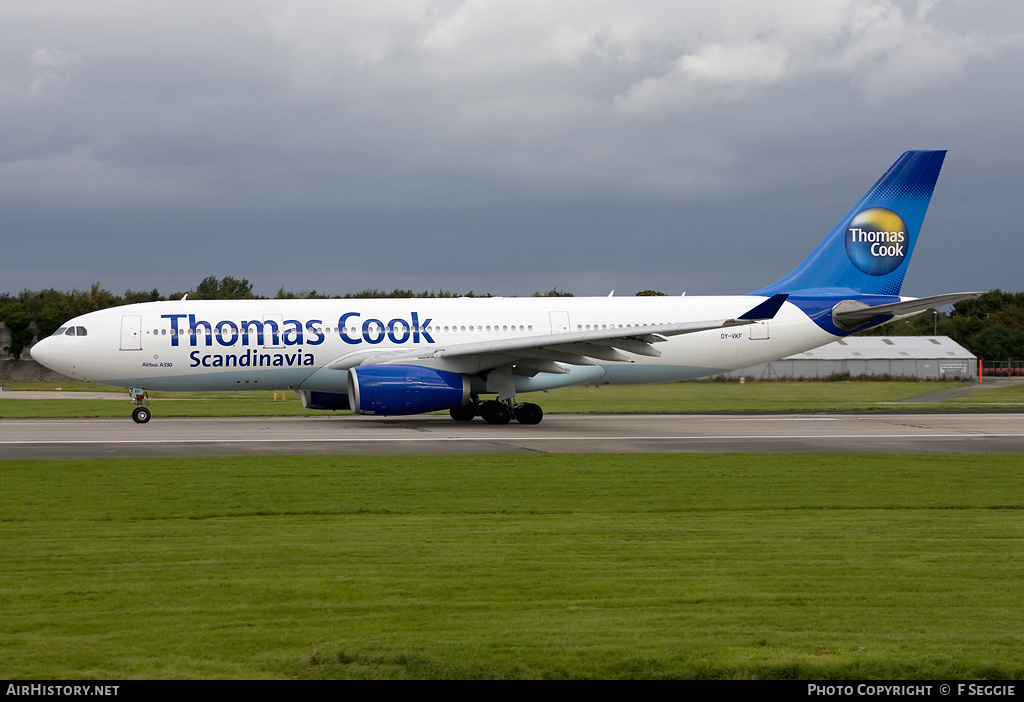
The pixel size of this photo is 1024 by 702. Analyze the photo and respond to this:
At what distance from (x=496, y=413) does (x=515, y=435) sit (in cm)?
359

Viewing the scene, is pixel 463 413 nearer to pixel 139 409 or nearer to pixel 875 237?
pixel 139 409

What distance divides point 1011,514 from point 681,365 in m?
16.4

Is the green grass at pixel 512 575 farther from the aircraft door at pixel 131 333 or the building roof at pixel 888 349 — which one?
the building roof at pixel 888 349

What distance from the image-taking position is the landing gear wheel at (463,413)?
2630 cm

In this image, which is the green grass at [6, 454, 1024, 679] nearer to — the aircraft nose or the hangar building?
the aircraft nose

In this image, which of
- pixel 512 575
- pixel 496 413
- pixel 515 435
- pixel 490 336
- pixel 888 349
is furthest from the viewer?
pixel 888 349

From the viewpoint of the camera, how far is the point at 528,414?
25.8 meters

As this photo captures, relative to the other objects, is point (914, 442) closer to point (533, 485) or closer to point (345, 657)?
point (533, 485)

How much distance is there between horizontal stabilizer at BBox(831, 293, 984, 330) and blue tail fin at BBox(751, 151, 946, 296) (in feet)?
2.80

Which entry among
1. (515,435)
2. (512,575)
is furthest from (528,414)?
(512,575)

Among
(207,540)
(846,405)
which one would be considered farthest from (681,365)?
(207,540)

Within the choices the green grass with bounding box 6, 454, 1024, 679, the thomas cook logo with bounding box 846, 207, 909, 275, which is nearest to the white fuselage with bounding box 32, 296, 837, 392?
the thomas cook logo with bounding box 846, 207, 909, 275

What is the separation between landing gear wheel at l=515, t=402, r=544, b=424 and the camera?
25.7m

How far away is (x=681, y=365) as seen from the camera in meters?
27.4
